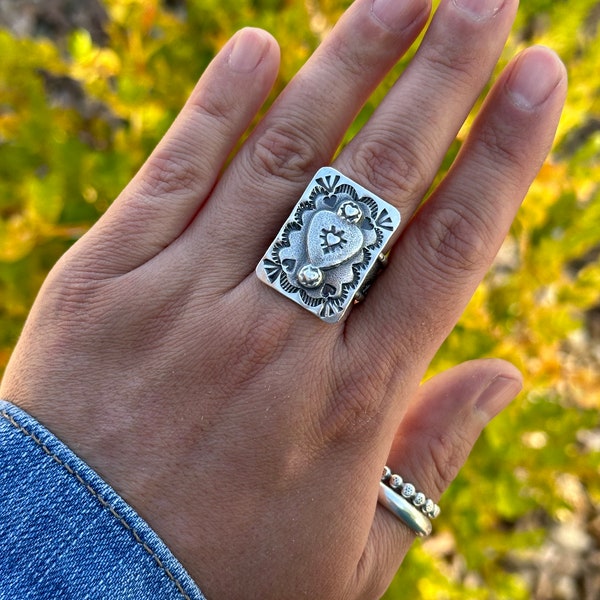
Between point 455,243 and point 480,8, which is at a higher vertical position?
point 480,8

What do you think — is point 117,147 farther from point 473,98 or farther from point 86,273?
point 473,98

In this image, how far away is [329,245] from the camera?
3.36ft

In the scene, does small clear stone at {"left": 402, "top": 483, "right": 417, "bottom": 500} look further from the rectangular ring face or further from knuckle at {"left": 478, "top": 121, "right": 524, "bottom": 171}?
knuckle at {"left": 478, "top": 121, "right": 524, "bottom": 171}

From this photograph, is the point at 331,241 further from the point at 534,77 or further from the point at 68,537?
the point at 68,537

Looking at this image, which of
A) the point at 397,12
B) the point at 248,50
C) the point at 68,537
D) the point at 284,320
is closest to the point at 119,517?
the point at 68,537

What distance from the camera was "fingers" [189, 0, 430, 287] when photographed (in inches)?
44.1

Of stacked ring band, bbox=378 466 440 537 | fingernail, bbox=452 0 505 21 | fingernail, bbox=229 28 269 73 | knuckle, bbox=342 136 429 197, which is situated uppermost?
fingernail, bbox=452 0 505 21

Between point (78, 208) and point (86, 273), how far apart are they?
0.55 meters

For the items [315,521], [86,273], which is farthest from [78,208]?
[315,521]

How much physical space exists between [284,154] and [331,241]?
24 centimetres

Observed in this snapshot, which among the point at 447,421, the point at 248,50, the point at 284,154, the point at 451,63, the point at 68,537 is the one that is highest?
the point at 451,63

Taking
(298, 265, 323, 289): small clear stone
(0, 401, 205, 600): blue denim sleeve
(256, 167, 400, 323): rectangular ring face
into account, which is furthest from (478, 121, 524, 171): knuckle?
(0, 401, 205, 600): blue denim sleeve

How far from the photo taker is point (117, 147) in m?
1.73

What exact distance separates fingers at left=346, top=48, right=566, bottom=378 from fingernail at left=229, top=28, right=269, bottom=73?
0.42 metres
